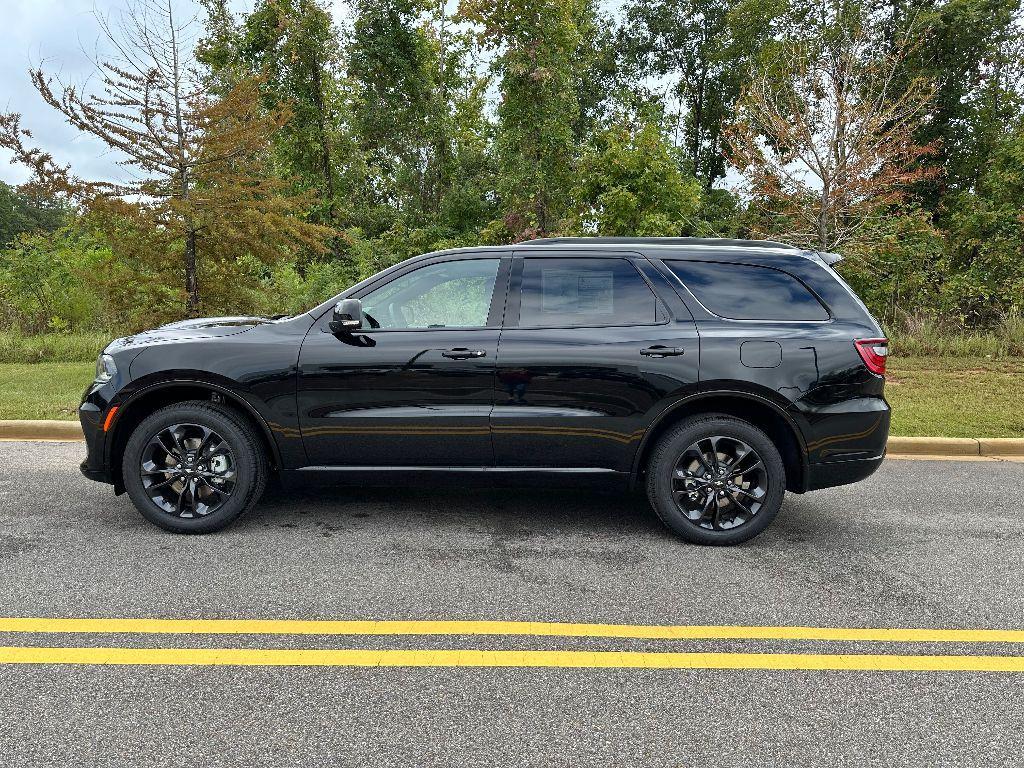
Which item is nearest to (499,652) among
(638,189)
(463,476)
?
(463,476)

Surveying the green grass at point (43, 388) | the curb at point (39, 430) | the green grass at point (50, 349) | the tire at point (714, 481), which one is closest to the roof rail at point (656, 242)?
the tire at point (714, 481)

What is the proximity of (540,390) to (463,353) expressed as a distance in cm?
52

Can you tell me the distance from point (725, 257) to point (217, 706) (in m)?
3.76

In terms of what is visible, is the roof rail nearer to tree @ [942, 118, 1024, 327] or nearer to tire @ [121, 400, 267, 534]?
tire @ [121, 400, 267, 534]

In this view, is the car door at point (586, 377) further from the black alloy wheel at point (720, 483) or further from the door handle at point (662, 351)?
the black alloy wheel at point (720, 483)

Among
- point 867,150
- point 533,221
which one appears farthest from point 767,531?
point 533,221

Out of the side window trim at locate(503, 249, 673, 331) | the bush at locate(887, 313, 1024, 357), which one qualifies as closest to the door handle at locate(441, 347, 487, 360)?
the side window trim at locate(503, 249, 673, 331)

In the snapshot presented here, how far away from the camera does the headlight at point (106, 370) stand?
4.77 metres

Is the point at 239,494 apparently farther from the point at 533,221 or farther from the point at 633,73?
the point at 633,73

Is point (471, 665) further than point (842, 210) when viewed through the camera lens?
No

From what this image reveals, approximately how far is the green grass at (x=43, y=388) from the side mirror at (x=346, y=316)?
206 inches

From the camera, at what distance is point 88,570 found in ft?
13.8

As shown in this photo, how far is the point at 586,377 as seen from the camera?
465 cm

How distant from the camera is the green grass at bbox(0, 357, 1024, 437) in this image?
8.27m
